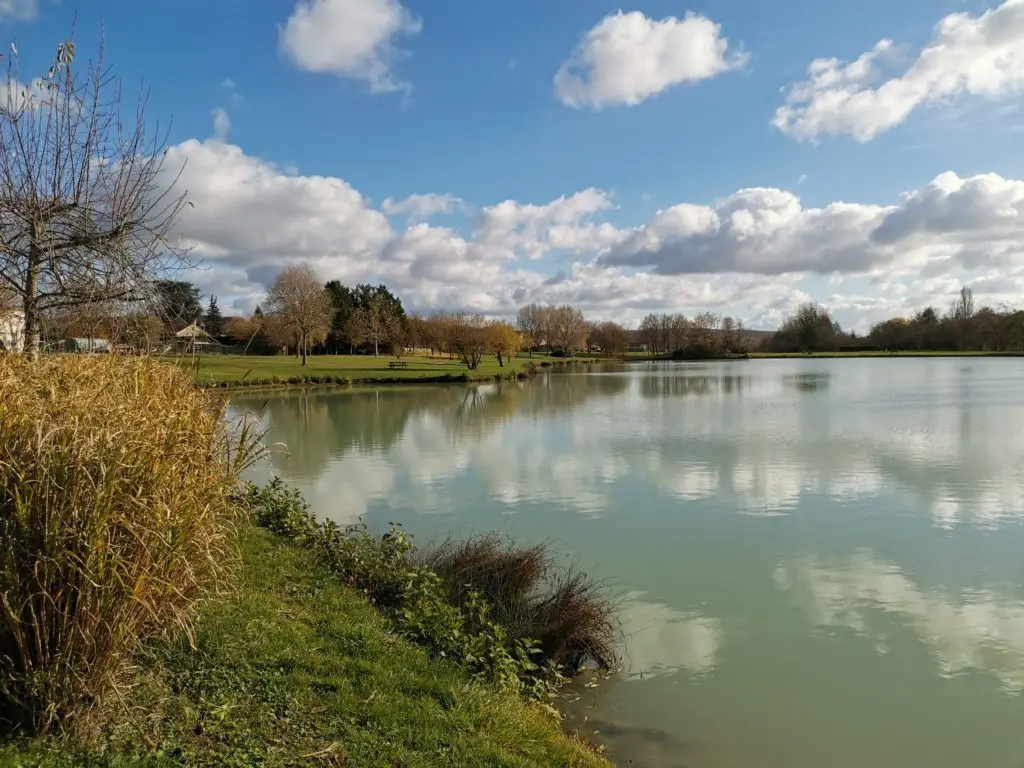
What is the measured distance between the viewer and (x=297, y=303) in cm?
5475

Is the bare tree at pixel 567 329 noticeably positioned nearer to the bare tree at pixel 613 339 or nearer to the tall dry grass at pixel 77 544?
the bare tree at pixel 613 339

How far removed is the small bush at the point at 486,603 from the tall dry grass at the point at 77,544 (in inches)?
111

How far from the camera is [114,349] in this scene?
6555 mm

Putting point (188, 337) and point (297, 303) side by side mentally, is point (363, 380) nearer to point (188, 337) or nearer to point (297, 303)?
point (297, 303)

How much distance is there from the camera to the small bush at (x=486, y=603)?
6000mm

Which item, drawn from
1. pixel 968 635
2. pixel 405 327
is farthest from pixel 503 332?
pixel 968 635

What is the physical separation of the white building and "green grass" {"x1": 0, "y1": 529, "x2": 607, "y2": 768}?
3.73 meters

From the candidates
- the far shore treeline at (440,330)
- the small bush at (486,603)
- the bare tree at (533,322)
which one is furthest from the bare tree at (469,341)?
the small bush at (486,603)

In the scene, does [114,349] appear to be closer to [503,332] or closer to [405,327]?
[503,332]

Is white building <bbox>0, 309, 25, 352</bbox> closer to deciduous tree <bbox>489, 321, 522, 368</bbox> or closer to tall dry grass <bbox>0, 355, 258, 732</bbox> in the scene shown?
tall dry grass <bbox>0, 355, 258, 732</bbox>

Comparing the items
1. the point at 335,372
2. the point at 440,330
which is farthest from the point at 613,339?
the point at 335,372

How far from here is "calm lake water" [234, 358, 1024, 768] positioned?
18.9 ft

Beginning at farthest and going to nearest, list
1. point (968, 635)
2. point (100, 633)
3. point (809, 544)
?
point (809, 544) < point (968, 635) < point (100, 633)

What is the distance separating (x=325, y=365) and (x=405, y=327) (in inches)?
1159
